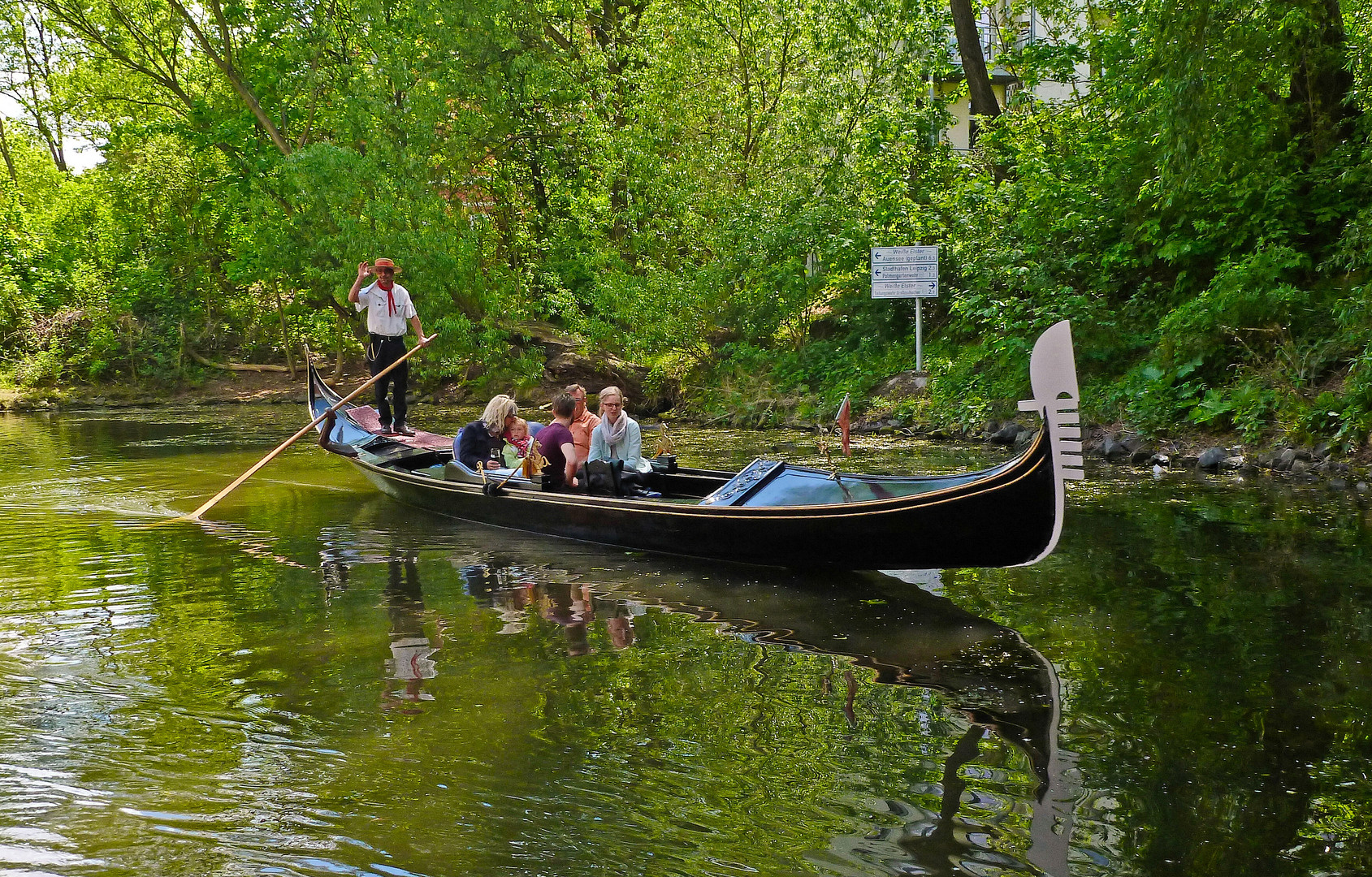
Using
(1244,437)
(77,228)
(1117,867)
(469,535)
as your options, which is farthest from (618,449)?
(77,228)

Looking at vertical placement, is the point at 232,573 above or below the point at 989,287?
below

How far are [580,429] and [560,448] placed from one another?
0.69 ft

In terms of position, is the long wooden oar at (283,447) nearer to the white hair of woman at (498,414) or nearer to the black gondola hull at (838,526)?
the white hair of woman at (498,414)

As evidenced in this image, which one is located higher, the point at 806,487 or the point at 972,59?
the point at 972,59

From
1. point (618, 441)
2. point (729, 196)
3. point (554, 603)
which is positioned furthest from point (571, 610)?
point (729, 196)

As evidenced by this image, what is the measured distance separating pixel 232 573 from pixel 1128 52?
11431 millimetres

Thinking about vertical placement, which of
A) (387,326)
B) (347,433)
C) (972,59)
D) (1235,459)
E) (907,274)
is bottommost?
(1235,459)

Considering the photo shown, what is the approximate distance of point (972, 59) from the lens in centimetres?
1527

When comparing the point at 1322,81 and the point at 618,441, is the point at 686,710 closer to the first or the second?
the point at 618,441

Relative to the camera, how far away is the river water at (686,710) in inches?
119

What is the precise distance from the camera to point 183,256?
2536 centimetres

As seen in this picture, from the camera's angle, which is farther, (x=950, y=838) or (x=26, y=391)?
(x=26, y=391)

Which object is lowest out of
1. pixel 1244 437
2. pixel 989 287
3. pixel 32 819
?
pixel 32 819

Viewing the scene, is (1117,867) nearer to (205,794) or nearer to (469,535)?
(205,794)
